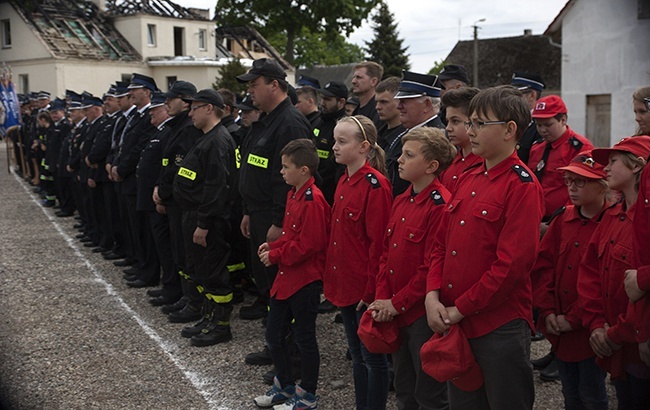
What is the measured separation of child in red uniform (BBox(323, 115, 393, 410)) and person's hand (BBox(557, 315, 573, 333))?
1024mm

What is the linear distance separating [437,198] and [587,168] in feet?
3.10

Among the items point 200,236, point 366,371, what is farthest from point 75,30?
point 366,371

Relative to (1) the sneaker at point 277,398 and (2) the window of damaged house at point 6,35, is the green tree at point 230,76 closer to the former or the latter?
(2) the window of damaged house at point 6,35

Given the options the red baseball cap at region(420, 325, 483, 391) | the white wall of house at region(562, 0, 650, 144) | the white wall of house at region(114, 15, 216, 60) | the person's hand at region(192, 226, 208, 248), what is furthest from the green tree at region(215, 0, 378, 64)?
the red baseball cap at region(420, 325, 483, 391)

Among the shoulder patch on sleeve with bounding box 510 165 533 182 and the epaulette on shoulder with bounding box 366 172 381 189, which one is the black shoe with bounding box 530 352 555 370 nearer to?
the epaulette on shoulder with bounding box 366 172 381 189

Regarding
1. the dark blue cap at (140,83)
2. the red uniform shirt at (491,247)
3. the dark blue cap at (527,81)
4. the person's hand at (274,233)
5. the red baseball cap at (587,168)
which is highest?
the dark blue cap at (140,83)

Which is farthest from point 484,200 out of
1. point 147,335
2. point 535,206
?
point 147,335

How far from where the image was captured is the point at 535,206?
3.06 m

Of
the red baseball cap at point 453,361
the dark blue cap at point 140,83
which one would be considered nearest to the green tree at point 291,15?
the dark blue cap at point 140,83

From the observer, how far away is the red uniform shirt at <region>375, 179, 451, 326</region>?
140 inches

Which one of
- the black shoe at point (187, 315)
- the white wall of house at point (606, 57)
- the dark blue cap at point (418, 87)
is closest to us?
the dark blue cap at point (418, 87)

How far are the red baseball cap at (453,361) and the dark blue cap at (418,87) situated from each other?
1.94m

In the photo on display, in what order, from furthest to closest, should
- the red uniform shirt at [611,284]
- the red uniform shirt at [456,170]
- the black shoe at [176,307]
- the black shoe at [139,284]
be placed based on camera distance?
1. the black shoe at [139,284]
2. the black shoe at [176,307]
3. the red uniform shirt at [456,170]
4. the red uniform shirt at [611,284]

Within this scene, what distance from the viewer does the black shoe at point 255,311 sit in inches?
277
